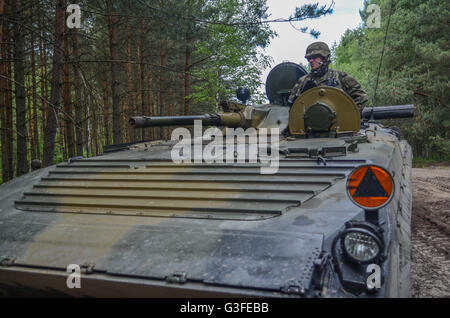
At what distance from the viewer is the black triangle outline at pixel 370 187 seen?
2213 mm

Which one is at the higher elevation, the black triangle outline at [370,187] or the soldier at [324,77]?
the soldier at [324,77]

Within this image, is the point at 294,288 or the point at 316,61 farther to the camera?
the point at 316,61

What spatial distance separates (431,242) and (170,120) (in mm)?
3770

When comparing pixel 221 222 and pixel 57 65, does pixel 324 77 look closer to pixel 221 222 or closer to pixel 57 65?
pixel 221 222

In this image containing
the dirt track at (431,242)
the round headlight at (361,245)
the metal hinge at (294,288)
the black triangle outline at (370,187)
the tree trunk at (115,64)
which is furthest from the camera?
the tree trunk at (115,64)

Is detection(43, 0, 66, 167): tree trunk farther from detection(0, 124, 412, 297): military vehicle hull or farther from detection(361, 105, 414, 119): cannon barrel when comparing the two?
detection(361, 105, 414, 119): cannon barrel

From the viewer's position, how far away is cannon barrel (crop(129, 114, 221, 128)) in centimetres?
462

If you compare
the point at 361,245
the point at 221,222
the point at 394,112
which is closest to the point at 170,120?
the point at 221,222

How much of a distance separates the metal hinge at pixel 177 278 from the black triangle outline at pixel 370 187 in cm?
106

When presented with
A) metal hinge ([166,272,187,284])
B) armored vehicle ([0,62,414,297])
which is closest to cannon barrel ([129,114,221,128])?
armored vehicle ([0,62,414,297])

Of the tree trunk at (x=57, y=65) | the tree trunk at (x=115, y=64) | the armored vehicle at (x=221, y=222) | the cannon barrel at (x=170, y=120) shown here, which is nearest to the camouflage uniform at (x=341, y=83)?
the armored vehicle at (x=221, y=222)

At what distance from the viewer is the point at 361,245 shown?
2.09 meters

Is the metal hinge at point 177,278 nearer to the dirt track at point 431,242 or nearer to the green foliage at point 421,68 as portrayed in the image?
the dirt track at point 431,242

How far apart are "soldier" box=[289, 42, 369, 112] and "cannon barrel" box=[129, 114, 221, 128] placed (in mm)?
1242
